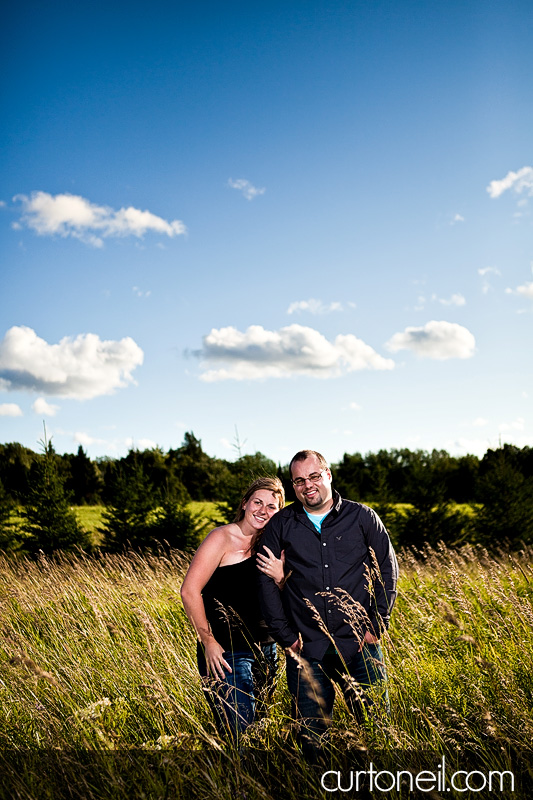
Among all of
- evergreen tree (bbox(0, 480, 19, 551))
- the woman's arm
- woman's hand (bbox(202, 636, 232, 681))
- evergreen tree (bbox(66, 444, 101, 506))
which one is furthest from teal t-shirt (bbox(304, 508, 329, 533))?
evergreen tree (bbox(66, 444, 101, 506))

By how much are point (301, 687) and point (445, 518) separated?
15.6m

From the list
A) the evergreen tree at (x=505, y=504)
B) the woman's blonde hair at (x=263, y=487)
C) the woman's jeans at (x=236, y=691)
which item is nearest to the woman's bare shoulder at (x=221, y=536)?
the woman's blonde hair at (x=263, y=487)

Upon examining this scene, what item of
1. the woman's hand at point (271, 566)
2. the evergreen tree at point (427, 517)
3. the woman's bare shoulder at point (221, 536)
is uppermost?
the woman's bare shoulder at point (221, 536)

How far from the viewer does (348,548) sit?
3164 millimetres

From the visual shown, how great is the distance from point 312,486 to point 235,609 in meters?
0.89

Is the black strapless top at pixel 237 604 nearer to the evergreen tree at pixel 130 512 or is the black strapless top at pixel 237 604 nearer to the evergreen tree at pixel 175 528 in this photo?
the evergreen tree at pixel 175 528

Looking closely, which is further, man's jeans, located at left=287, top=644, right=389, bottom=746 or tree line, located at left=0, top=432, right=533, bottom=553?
tree line, located at left=0, top=432, right=533, bottom=553

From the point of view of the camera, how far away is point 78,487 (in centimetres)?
3738

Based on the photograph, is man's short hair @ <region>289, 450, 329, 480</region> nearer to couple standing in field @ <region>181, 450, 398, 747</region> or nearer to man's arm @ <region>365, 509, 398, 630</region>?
couple standing in field @ <region>181, 450, 398, 747</region>

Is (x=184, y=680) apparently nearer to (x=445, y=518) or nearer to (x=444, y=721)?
(x=444, y=721)

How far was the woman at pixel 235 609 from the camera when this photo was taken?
9.92 ft

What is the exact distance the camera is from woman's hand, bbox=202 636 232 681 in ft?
9.91

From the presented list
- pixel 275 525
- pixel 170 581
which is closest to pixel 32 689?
pixel 275 525

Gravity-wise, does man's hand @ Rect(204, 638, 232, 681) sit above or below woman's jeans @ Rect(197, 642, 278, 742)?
above
